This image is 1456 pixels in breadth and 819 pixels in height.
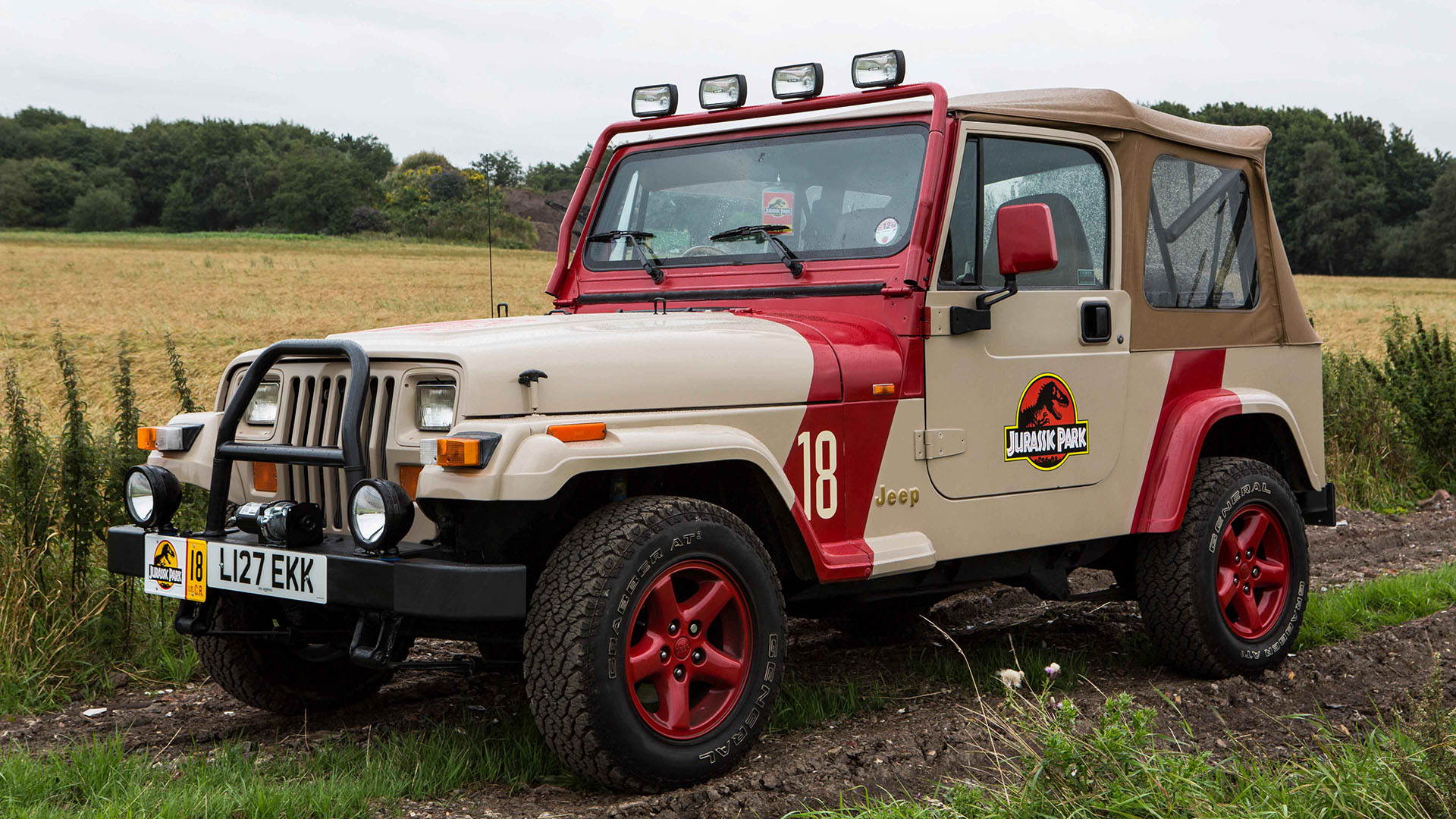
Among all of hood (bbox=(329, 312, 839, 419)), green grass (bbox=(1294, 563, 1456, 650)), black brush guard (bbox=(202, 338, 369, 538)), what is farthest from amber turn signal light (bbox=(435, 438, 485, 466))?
green grass (bbox=(1294, 563, 1456, 650))

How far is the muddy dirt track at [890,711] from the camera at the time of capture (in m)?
3.65

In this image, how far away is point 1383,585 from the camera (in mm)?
6414

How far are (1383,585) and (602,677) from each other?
4601 millimetres

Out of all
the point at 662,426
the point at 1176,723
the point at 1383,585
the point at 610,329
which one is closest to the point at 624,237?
the point at 610,329

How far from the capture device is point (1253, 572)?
5359 millimetres

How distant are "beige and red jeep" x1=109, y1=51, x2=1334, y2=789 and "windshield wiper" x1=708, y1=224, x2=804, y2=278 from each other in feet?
0.05

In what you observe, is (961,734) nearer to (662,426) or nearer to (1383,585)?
(662,426)

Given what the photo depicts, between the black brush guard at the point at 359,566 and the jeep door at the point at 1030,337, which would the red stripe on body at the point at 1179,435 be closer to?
the jeep door at the point at 1030,337

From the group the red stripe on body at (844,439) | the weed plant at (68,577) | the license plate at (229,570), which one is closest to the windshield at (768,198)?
the red stripe on body at (844,439)

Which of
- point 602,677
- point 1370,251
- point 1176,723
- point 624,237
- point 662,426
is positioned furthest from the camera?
point 1370,251

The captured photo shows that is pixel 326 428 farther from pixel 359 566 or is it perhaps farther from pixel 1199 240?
pixel 1199 240

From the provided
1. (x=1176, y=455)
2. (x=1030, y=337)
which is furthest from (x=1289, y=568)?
(x=1030, y=337)

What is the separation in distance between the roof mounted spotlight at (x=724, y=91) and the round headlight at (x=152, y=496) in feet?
8.04

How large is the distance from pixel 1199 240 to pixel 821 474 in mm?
2367
